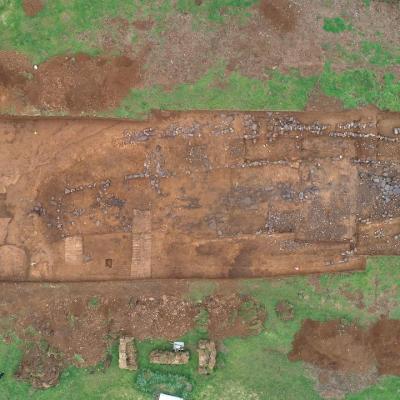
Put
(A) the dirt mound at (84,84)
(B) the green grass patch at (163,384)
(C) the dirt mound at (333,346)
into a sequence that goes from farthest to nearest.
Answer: (B) the green grass patch at (163,384), (C) the dirt mound at (333,346), (A) the dirt mound at (84,84)

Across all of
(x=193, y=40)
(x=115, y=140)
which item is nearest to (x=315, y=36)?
(x=193, y=40)

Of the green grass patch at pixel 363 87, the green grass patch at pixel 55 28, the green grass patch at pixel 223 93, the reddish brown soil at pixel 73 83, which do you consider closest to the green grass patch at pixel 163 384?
the green grass patch at pixel 223 93

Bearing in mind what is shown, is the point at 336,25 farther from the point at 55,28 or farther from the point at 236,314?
the point at 236,314

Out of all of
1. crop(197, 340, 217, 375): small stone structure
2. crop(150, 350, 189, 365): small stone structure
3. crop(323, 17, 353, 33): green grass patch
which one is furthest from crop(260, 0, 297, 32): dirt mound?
crop(150, 350, 189, 365): small stone structure

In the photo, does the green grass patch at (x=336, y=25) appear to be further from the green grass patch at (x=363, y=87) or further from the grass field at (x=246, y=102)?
the green grass patch at (x=363, y=87)

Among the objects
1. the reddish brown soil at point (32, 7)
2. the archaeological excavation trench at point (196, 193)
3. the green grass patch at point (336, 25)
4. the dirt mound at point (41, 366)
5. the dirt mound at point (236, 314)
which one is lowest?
the dirt mound at point (41, 366)

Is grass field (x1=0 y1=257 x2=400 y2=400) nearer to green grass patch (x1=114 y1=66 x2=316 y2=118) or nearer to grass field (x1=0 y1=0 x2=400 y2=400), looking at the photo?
grass field (x1=0 y1=0 x2=400 y2=400)

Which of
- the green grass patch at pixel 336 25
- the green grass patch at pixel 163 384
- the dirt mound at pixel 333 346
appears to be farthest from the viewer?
the green grass patch at pixel 163 384
